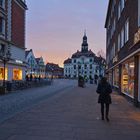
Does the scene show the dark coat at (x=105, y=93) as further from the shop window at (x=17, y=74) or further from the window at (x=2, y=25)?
the shop window at (x=17, y=74)

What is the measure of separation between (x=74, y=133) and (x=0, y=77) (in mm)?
35498

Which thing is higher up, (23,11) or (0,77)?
(23,11)

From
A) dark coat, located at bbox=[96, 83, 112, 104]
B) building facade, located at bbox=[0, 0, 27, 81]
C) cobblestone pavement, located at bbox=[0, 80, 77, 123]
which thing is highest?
building facade, located at bbox=[0, 0, 27, 81]

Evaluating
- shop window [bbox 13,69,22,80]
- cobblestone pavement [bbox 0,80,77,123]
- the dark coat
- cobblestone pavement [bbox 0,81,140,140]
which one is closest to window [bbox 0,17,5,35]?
shop window [bbox 13,69,22,80]

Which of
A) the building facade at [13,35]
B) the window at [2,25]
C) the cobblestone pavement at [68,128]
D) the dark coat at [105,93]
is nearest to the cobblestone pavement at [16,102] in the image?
the cobblestone pavement at [68,128]

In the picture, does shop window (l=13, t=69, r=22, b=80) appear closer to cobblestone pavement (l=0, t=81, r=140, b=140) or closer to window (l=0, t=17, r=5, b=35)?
window (l=0, t=17, r=5, b=35)

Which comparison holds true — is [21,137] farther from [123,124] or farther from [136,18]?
[136,18]

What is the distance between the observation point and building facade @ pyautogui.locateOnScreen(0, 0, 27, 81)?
44859 millimetres

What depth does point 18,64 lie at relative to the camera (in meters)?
51.3

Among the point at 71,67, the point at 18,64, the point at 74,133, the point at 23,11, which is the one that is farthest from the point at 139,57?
the point at 71,67

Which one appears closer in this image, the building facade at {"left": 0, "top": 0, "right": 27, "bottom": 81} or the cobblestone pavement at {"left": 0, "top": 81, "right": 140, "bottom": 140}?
the cobblestone pavement at {"left": 0, "top": 81, "right": 140, "bottom": 140}

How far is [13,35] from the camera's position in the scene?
4941 cm

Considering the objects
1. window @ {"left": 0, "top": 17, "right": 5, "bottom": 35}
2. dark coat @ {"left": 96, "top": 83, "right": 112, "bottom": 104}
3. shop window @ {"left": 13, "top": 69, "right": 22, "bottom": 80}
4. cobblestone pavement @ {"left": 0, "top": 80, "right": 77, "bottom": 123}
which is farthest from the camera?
shop window @ {"left": 13, "top": 69, "right": 22, "bottom": 80}

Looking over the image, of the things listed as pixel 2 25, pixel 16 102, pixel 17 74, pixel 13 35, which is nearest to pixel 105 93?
pixel 16 102
